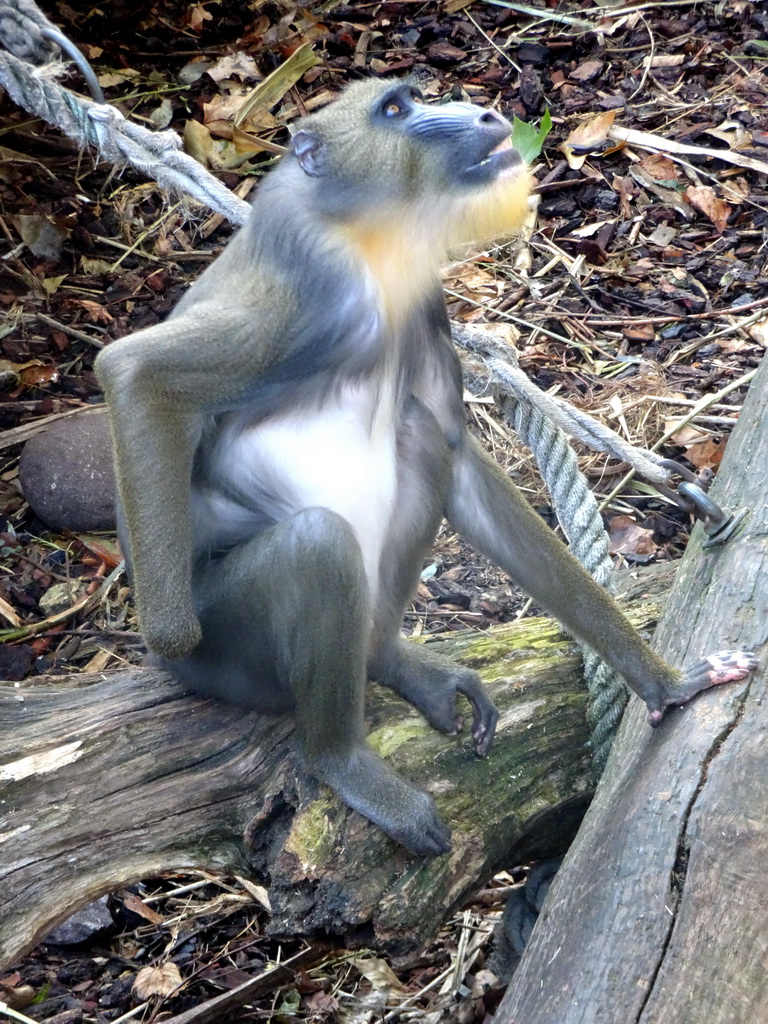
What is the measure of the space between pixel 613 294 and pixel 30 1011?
12.8 ft

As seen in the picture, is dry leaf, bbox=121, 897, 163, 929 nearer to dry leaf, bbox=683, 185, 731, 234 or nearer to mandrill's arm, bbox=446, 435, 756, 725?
mandrill's arm, bbox=446, 435, 756, 725

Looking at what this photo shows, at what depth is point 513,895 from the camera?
11.0ft

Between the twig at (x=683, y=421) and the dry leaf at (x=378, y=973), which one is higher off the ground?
the twig at (x=683, y=421)

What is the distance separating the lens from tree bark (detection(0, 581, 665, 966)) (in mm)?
2680

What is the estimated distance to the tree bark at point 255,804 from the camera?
8.79ft

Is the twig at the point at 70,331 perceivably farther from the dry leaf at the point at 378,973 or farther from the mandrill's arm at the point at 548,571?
the dry leaf at the point at 378,973

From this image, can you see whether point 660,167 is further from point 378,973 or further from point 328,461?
point 378,973

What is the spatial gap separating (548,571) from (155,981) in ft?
5.53

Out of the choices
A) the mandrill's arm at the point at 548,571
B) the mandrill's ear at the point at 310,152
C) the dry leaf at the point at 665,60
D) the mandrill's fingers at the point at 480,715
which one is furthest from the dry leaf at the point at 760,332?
the mandrill's ear at the point at 310,152

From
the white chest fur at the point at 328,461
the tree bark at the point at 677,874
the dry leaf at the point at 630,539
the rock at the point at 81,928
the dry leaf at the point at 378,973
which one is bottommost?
the dry leaf at the point at 378,973

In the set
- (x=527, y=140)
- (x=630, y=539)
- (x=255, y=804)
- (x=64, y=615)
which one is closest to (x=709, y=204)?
(x=527, y=140)

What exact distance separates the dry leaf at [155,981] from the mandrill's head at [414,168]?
225 centimetres

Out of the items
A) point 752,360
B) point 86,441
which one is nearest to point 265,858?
point 86,441

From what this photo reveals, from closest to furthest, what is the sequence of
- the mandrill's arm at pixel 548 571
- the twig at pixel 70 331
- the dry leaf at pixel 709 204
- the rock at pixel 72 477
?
the mandrill's arm at pixel 548 571 → the rock at pixel 72 477 → the twig at pixel 70 331 → the dry leaf at pixel 709 204
